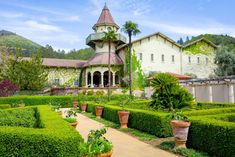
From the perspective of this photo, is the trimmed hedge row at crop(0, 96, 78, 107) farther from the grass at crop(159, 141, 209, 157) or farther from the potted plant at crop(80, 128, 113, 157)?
the potted plant at crop(80, 128, 113, 157)

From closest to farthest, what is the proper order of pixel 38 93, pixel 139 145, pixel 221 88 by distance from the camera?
pixel 139 145 < pixel 221 88 < pixel 38 93

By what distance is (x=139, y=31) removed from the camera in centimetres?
3192

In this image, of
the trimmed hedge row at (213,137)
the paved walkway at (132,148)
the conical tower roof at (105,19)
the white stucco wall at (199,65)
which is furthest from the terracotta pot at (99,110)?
the conical tower roof at (105,19)

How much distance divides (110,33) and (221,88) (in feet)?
53.3

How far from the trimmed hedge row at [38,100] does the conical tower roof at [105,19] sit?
16610 mm

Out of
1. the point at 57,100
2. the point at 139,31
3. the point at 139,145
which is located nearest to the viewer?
the point at 139,145

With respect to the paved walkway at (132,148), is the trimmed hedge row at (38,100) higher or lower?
higher

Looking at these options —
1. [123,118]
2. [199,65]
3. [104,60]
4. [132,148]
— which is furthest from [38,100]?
[199,65]

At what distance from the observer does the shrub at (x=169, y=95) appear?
1371cm

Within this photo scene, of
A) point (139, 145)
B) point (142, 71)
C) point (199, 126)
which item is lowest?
point (139, 145)

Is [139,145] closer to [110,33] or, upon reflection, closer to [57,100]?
[57,100]

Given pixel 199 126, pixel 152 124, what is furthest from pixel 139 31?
pixel 199 126

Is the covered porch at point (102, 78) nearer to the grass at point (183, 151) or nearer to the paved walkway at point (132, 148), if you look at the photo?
the paved walkway at point (132, 148)

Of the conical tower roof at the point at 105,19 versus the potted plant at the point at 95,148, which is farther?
the conical tower roof at the point at 105,19
